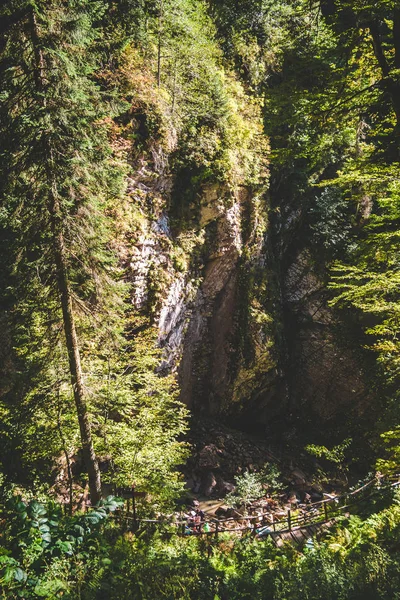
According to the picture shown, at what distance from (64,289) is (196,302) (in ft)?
30.9

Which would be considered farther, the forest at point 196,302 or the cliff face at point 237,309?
the cliff face at point 237,309

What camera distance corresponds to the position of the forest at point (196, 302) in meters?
4.66

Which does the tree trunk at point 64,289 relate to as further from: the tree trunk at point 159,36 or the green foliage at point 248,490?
the tree trunk at point 159,36

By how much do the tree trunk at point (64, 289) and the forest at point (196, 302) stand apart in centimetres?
4

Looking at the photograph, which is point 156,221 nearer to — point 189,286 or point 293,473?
point 189,286

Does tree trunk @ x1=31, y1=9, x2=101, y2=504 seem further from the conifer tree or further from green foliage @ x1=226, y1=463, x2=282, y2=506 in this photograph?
green foliage @ x1=226, y1=463, x2=282, y2=506

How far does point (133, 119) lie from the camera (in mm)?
12844

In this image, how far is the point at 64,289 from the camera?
7258 millimetres

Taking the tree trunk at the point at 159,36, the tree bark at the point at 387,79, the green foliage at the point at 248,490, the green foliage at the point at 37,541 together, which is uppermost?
the tree trunk at the point at 159,36

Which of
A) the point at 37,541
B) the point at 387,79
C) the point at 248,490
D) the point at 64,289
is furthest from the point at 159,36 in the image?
the point at 248,490

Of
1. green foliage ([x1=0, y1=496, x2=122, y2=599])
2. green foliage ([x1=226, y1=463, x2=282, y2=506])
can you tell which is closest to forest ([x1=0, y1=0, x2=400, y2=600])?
green foliage ([x1=0, y1=496, x2=122, y2=599])

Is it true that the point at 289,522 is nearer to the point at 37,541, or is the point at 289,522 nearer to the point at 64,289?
the point at 64,289

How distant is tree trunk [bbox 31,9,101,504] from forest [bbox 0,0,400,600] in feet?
0.14

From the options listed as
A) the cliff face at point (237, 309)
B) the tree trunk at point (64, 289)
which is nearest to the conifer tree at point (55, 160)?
the tree trunk at point (64, 289)
